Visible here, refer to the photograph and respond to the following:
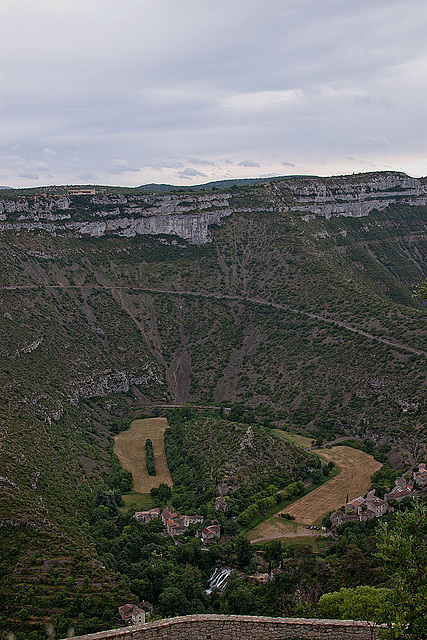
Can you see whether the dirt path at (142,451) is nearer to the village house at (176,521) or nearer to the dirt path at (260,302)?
the village house at (176,521)

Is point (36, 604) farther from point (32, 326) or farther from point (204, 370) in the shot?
point (204, 370)

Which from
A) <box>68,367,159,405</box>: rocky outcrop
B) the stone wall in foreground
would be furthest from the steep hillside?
the stone wall in foreground

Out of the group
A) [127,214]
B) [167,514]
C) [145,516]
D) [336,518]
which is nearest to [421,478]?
[336,518]

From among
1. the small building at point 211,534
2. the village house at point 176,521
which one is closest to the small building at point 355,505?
the small building at point 211,534

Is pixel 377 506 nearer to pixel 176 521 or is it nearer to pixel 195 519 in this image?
pixel 195 519

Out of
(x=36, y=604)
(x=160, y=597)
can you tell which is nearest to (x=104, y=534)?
(x=160, y=597)

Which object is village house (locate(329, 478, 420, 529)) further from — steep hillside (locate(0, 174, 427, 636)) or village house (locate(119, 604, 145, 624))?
village house (locate(119, 604, 145, 624))

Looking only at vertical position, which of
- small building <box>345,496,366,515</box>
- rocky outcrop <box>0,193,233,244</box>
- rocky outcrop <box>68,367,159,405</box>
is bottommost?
small building <box>345,496,366,515</box>

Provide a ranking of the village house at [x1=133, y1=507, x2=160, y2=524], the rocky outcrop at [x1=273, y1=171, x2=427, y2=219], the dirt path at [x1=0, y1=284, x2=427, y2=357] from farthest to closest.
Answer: the rocky outcrop at [x1=273, y1=171, x2=427, y2=219], the dirt path at [x1=0, y1=284, x2=427, y2=357], the village house at [x1=133, y1=507, x2=160, y2=524]
